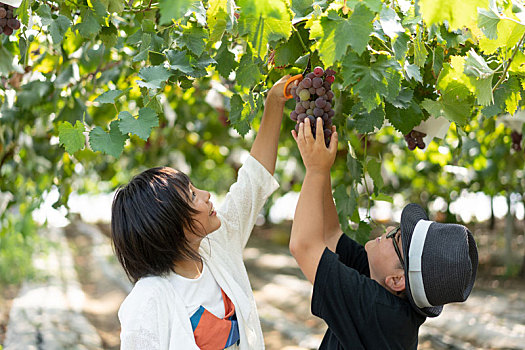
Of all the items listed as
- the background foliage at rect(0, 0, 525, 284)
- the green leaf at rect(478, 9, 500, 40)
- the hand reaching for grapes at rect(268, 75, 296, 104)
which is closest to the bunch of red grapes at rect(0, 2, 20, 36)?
the background foliage at rect(0, 0, 525, 284)

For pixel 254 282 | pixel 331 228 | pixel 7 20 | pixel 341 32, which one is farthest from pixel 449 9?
pixel 254 282

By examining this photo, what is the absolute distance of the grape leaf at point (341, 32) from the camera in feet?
2.95

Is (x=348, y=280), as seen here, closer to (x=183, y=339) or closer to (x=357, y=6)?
(x=183, y=339)

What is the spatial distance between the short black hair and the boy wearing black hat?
299 millimetres

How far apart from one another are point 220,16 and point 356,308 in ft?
→ 2.29

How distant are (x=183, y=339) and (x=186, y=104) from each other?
2.60 m

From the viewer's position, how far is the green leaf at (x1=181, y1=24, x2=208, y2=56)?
1.22m

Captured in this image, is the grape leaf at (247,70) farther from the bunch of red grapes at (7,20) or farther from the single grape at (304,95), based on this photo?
the bunch of red grapes at (7,20)

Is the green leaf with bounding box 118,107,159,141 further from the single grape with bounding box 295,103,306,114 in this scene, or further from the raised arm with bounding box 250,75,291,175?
the raised arm with bounding box 250,75,291,175

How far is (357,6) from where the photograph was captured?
903 mm

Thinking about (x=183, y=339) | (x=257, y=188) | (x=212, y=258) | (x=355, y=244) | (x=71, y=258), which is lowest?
(x=71, y=258)

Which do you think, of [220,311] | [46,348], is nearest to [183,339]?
[220,311]

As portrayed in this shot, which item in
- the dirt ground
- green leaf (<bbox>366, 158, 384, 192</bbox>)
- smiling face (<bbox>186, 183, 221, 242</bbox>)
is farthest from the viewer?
the dirt ground

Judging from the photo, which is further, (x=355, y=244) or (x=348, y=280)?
(x=355, y=244)
